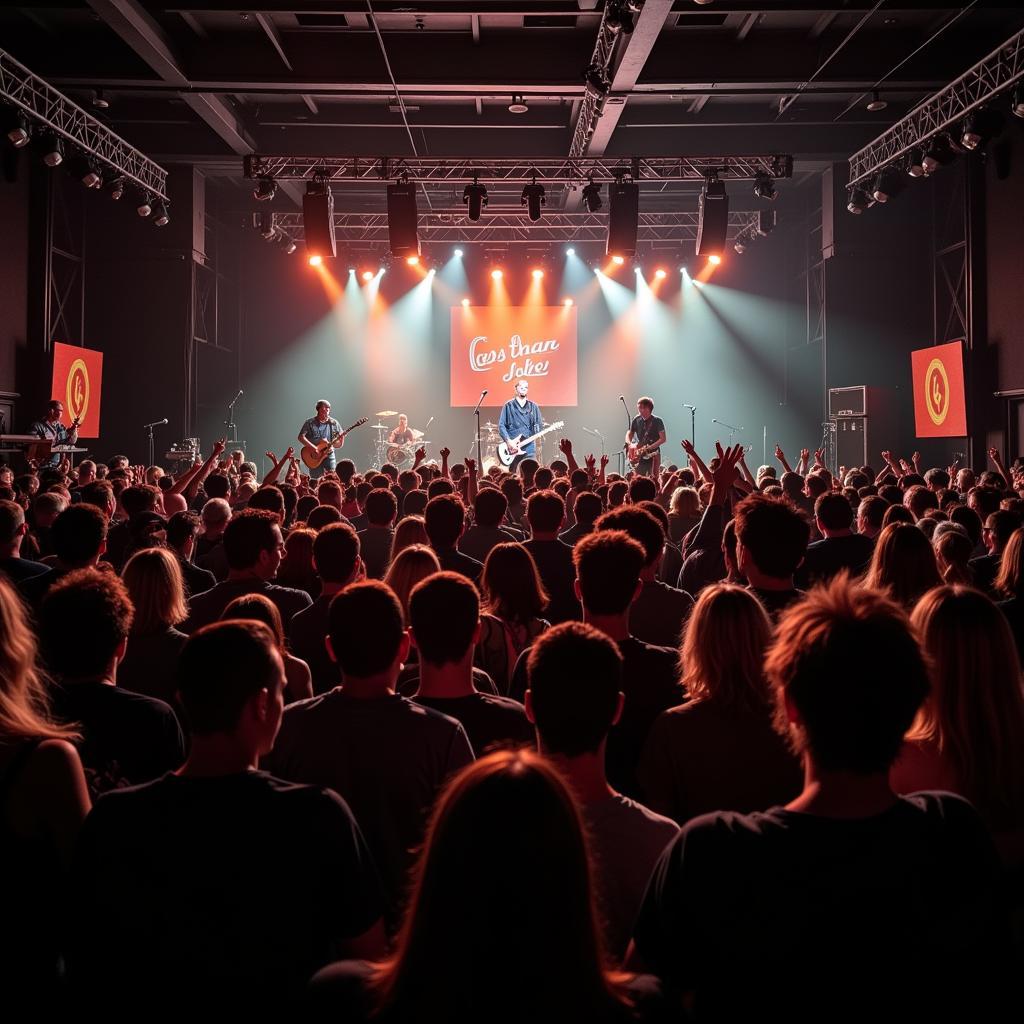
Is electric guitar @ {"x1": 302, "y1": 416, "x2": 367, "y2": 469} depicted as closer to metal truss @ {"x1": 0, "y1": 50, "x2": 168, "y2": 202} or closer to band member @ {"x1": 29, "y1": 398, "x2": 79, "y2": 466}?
band member @ {"x1": 29, "y1": 398, "x2": 79, "y2": 466}

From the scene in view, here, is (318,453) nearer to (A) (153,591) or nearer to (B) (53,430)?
(B) (53,430)

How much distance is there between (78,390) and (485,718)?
1434 cm

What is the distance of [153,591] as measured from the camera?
11.2 ft

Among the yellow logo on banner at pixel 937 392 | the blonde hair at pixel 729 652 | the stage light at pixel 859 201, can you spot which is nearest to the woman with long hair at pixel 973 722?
the blonde hair at pixel 729 652

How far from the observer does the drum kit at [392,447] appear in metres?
20.2

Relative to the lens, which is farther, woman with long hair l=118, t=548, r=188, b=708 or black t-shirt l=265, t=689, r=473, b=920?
woman with long hair l=118, t=548, r=188, b=708

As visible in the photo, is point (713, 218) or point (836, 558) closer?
point (836, 558)

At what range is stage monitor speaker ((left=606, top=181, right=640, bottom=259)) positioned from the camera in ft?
46.2

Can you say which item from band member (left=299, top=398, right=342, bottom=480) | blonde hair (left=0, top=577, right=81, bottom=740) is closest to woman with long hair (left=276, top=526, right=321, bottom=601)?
blonde hair (left=0, top=577, right=81, bottom=740)

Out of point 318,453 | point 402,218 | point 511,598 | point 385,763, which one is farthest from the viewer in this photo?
point 402,218

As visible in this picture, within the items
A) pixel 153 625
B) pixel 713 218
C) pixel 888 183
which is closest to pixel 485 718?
pixel 153 625

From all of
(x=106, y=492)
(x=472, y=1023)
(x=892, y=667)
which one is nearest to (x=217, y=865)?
(x=472, y=1023)

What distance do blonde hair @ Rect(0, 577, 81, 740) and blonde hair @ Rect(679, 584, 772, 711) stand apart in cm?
150

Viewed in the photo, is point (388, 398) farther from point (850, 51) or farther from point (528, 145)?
point (850, 51)
